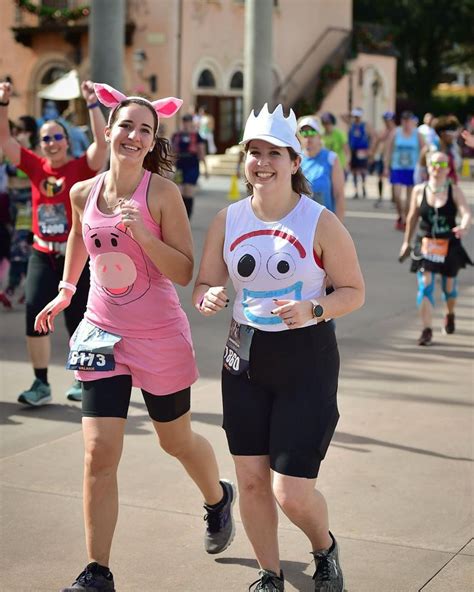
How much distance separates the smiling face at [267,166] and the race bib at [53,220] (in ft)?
11.0

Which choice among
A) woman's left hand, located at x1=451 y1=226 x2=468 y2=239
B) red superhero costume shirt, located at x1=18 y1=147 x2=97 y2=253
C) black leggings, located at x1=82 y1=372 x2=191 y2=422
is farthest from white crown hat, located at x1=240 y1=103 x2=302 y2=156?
woman's left hand, located at x1=451 y1=226 x2=468 y2=239

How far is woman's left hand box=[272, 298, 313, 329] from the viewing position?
12.9 ft

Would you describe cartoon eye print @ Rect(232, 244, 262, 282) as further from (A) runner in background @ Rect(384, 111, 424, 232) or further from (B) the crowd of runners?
(A) runner in background @ Rect(384, 111, 424, 232)

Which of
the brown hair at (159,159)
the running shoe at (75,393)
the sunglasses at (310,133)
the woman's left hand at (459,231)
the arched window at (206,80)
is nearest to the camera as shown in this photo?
the brown hair at (159,159)

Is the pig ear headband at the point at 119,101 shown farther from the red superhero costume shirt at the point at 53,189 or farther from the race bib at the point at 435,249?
the race bib at the point at 435,249

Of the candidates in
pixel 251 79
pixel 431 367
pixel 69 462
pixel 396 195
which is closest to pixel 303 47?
pixel 251 79

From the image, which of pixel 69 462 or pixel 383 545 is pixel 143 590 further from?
pixel 69 462

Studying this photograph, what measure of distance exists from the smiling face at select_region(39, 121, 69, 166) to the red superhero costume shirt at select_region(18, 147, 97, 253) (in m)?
0.07

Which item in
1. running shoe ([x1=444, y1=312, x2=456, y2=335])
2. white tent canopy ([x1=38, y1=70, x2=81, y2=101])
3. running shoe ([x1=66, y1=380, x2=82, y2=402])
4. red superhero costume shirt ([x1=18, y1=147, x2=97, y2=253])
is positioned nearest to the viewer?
red superhero costume shirt ([x1=18, y1=147, x2=97, y2=253])

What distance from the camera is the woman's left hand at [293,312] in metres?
3.95

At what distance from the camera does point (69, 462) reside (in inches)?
248

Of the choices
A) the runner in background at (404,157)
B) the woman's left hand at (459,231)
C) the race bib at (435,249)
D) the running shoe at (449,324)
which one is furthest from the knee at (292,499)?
the runner in background at (404,157)

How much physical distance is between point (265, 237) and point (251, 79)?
61.2 feet

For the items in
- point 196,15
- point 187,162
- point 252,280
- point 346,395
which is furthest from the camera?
point 196,15
